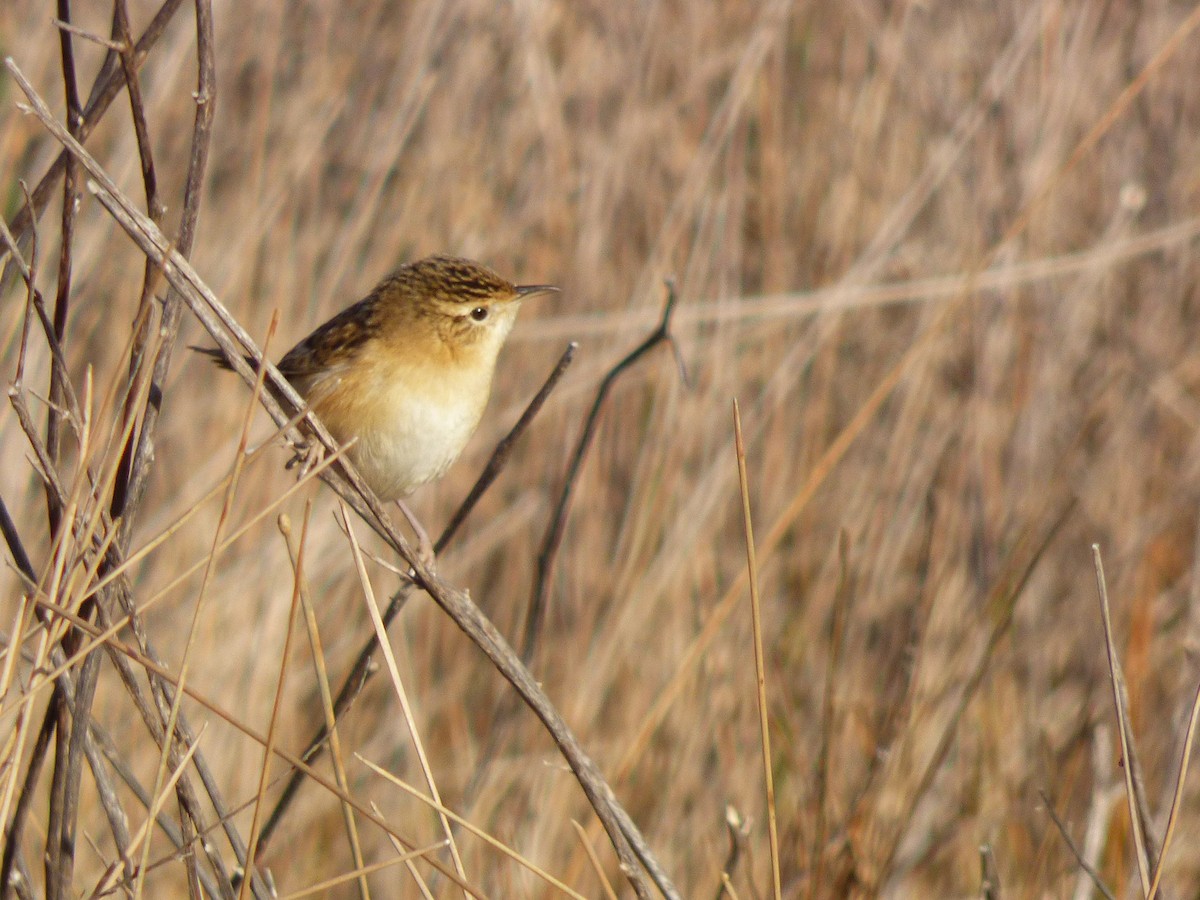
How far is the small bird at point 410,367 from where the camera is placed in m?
2.72

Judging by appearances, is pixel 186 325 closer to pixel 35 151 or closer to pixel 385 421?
pixel 35 151

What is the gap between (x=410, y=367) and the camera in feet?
9.16

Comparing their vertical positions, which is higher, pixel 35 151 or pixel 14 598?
pixel 35 151

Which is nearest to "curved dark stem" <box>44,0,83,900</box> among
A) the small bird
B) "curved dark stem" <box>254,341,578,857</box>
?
"curved dark stem" <box>254,341,578,857</box>

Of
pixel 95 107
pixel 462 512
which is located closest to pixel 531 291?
pixel 462 512

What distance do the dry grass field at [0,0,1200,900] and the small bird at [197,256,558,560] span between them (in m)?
0.91

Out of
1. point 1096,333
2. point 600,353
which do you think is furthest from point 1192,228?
point 600,353

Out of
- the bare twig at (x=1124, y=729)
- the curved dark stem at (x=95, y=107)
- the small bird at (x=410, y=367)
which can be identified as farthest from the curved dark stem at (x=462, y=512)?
the bare twig at (x=1124, y=729)

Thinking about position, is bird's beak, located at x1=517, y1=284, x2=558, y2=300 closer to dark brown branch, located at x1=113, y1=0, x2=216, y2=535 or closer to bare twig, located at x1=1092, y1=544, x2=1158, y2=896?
dark brown branch, located at x1=113, y1=0, x2=216, y2=535

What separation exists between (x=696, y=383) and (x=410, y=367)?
1.51 meters

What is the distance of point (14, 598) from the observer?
3760 mm

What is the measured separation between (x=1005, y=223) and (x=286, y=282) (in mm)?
2315

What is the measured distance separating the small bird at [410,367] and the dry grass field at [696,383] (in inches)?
35.7

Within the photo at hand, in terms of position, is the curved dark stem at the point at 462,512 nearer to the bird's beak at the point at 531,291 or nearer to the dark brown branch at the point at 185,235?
the dark brown branch at the point at 185,235
